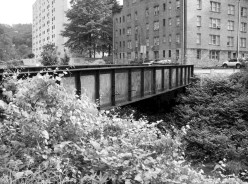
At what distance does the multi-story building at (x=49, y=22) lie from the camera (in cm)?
10509

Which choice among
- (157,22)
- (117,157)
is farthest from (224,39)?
(117,157)

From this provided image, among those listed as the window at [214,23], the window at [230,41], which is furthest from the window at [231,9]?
the window at [230,41]

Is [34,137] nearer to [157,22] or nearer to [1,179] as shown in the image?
[1,179]

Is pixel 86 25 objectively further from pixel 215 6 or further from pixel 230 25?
pixel 230 25

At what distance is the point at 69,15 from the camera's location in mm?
70625

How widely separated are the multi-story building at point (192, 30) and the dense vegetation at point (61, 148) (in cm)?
4804

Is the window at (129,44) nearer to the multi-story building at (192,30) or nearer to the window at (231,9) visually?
the multi-story building at (192,30)

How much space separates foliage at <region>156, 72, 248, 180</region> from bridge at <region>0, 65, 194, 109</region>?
9.91ft

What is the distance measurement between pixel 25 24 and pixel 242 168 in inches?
6727

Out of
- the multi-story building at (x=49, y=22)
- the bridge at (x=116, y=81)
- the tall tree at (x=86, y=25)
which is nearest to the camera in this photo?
the bridge at (x=116, y=81)

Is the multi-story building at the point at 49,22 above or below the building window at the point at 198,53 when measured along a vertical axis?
above

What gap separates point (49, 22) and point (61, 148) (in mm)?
113099

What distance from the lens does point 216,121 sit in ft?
73.5

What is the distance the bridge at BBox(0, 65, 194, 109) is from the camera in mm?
10867
